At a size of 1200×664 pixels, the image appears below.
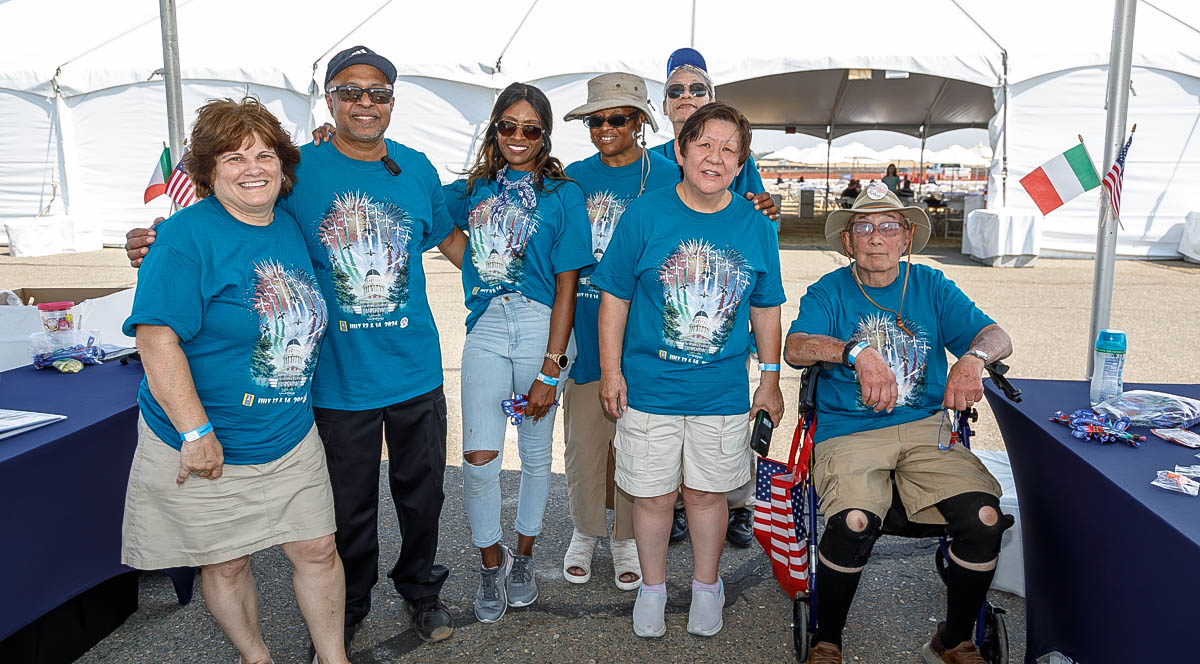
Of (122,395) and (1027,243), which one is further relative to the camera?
(1027,243)

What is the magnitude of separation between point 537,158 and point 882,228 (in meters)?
1.14

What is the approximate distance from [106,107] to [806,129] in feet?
57.1

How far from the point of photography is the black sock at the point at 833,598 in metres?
2.48

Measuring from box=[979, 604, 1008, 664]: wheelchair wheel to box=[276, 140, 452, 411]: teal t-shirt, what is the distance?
6.14ft

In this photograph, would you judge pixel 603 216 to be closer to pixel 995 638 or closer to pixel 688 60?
pixel 688 60

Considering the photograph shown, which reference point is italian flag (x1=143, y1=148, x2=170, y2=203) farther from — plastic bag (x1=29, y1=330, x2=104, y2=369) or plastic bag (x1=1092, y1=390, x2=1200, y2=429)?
plastic bag (x1=1092, y1=390, x2=1200, y2=429)

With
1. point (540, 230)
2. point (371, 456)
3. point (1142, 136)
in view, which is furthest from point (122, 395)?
point (1142, 136)

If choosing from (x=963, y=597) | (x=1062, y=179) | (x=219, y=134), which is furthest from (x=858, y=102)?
(x=219, y=134)

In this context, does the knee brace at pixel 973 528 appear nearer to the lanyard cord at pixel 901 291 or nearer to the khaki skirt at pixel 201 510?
the lanyard cord at pixel 901 291

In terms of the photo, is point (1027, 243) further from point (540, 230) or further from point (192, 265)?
point (192, 265)

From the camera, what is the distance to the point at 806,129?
940 inches

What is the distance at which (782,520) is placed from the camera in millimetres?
2682

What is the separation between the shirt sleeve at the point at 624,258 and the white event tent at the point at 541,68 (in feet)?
30.9

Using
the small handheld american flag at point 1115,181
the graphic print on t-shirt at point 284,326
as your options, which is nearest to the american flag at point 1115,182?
the small handheld american flag at point 1115,181
